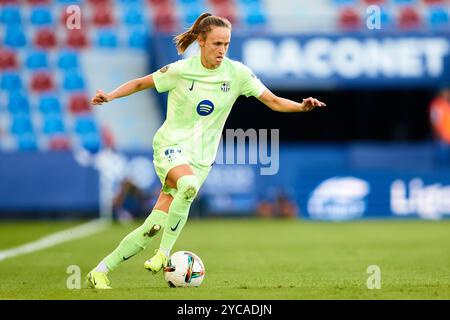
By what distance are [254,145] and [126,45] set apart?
169 inches

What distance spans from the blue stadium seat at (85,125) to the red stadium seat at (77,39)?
1.83 m

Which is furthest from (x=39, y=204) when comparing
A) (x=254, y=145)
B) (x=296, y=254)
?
(x=296, y=254)

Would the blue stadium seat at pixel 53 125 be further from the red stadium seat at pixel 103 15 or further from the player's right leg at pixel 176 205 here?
the player's right leg at pixel 176 205

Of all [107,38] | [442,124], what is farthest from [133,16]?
[442,124]

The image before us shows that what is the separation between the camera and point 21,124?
2441 centimetres

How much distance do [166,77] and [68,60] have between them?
17.0 metres

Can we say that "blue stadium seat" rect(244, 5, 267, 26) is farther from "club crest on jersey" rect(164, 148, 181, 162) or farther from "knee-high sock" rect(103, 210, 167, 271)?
"knee-high sock" rect(103, 210, 167, 271)

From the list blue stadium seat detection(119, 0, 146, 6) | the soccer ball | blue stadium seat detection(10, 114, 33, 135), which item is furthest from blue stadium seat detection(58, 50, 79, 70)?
the soccer ball

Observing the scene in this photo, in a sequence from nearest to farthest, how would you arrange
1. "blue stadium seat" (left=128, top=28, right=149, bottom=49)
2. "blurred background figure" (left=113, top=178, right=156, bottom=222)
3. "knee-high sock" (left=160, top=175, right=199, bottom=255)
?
"knee-high sock" (left=160, top=175, right=199, bottom=255) → "blurred background figure" (left=113, top=178, right=156, bottom=222) → "blue stadium seat" (left=128, top=28, right=149, bottom=49)

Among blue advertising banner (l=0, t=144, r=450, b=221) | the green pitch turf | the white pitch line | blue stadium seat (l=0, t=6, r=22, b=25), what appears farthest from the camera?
blue stadium seat (l=0, t=6, r=22, b=25)

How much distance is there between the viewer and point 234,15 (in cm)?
2552

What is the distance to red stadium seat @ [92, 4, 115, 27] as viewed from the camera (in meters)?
25.4

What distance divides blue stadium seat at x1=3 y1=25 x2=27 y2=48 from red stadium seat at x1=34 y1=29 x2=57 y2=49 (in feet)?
1.10

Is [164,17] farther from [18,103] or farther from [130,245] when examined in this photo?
[130,245]
